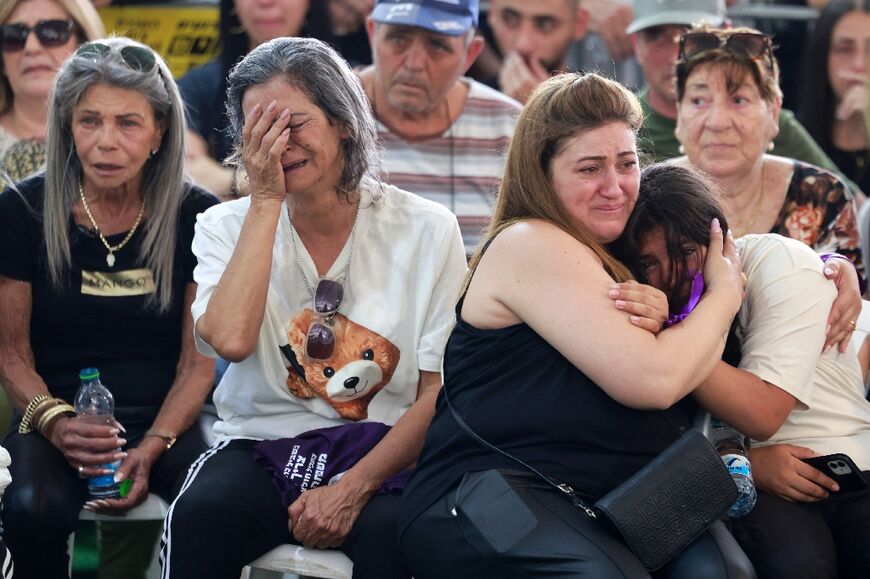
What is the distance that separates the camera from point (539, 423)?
8.72 ft

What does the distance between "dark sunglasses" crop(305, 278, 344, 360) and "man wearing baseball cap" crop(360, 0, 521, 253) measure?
108 cm

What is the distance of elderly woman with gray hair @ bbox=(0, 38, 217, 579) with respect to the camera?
346 centimetres

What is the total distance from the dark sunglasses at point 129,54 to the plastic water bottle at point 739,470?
1.82 m

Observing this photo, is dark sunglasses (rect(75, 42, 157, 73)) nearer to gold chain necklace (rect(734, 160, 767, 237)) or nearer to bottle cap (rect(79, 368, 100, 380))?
bottle cap (rect(79, 368, 100, 380))

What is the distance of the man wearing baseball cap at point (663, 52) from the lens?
14.8ft

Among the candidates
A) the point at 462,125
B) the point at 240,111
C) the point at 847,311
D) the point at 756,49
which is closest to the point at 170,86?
the point at 240,111

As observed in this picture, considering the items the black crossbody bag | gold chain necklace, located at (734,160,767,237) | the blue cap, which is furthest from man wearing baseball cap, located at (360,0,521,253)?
the black crossbody bag

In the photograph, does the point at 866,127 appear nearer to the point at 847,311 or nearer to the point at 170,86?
the point at 847,311

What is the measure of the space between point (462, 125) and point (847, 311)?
5.66 feet

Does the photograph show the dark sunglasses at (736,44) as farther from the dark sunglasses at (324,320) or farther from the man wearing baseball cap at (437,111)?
the dark sunglasses at (324,320)

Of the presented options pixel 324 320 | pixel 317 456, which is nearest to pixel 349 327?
pixel 324 320

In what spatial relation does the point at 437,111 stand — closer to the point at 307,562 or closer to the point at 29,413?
the point at 29,413

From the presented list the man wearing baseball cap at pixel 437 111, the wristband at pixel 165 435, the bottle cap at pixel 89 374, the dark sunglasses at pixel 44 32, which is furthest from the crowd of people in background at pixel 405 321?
the man wearing baseball cap at pixel 437 111

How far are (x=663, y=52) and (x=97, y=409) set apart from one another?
7.99 feet
